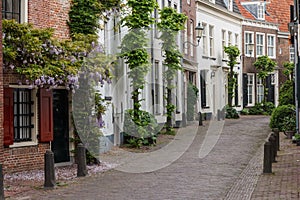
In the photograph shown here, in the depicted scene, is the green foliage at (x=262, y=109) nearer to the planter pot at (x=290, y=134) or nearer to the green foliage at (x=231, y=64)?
the green foliage at (x=231, y=64)

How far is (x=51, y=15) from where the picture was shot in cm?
1566

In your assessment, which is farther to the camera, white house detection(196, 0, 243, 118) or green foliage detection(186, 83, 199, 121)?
white house detection(196, 0, 243, 118)

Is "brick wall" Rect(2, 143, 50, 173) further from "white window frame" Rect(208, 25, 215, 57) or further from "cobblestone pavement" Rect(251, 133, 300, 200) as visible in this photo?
"white window frame" Rect(208, 25, 215, 57)

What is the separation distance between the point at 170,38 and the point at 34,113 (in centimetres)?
1069

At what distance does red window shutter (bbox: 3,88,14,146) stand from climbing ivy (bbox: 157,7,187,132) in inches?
428

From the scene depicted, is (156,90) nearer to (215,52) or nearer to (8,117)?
(215,52)

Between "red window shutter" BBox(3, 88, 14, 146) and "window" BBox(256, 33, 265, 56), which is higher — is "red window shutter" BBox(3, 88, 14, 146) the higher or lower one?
the lower one

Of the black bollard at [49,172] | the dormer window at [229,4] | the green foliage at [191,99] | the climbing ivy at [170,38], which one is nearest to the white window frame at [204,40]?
the green foliage at [191,99]

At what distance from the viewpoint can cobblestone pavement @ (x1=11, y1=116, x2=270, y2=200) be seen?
441 inches

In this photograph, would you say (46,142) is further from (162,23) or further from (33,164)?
(162,23)

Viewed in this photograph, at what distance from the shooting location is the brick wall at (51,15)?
15.0 meters

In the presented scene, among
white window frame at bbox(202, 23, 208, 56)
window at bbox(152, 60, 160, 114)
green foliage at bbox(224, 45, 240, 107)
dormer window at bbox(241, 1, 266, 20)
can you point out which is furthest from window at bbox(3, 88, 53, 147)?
dormer window at bbox(241, 1, 266, 20)

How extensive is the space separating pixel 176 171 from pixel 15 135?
4.23m

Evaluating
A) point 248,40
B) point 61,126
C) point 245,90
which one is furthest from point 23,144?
point 248,40
